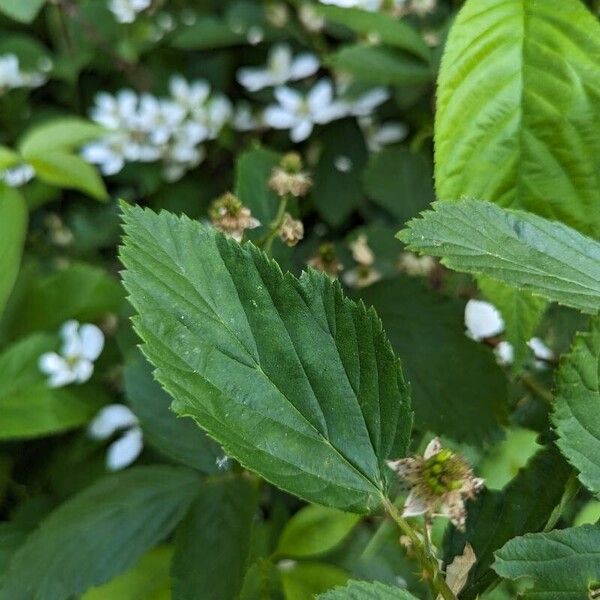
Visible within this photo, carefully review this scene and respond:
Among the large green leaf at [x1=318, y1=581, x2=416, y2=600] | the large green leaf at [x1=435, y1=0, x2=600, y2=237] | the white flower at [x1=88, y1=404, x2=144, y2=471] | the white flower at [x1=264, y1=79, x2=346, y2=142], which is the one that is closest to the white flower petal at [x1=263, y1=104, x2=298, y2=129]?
the white flower at [x1=264, y1=79, x2=346, y2=142]

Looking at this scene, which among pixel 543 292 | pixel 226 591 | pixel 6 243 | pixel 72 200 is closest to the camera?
pixel 543 292

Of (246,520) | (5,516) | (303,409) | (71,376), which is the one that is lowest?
(5,516)

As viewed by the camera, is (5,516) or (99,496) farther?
(5,516)

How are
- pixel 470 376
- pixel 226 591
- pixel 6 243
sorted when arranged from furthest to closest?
pixel 6 243
pixel 470 376
pixel 226 591

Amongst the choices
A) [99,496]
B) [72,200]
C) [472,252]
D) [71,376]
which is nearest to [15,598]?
[99,496]

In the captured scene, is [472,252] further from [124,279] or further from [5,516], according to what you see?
[5,516]

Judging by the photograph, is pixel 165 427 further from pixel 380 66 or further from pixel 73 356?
pixel 380 66
